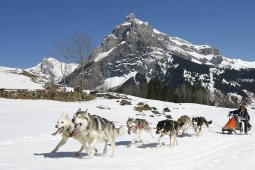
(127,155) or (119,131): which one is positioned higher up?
(119,131)

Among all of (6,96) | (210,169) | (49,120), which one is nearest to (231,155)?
(210,169)

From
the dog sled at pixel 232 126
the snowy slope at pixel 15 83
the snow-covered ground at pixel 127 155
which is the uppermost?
the snowy slope at pixel 15 83

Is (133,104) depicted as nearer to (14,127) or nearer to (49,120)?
(49,120)

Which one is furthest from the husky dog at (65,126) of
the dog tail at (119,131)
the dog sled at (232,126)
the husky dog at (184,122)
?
the dog sled at (232,126)

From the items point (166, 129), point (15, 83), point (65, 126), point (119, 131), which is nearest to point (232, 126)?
point (166, 129)

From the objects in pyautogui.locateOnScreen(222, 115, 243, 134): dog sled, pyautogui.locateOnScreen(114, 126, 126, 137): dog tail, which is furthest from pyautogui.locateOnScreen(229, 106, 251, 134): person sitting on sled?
pyautogui.locateOnScreen(114, 126, 126, 137): dog tail

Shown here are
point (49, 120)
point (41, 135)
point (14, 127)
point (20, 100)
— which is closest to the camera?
point (41, 135)

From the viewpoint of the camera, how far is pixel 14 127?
19.6m

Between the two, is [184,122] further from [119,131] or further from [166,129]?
[119,131]

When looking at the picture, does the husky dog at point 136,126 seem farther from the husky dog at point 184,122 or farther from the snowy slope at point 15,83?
the snowy slope at point 15,83

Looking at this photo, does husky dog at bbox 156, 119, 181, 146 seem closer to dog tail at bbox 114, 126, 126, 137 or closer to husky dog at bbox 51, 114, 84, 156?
dog tail at bbox 114, 126, 126, 137

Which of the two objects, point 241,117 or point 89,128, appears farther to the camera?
point 241,117

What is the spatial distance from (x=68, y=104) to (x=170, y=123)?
21.8 m

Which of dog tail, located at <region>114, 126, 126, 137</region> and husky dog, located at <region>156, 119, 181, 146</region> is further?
husky dog, located at <region>156, 119, 181, 146</region>
